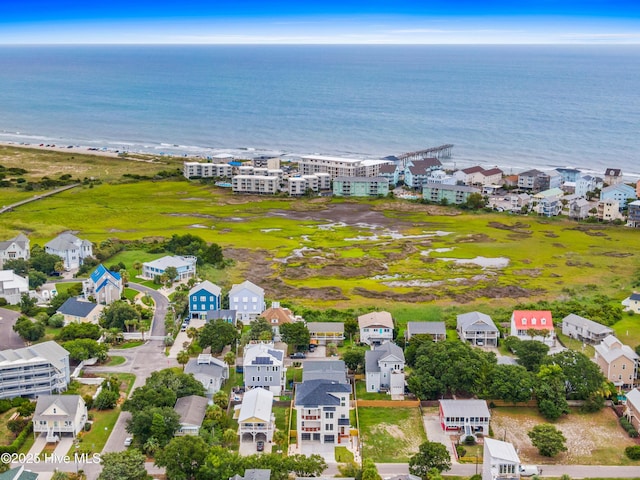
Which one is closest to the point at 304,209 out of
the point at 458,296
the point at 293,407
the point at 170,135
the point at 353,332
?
the point at 458,296

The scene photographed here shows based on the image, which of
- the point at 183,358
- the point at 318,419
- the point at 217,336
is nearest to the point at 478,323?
the point at 318,419

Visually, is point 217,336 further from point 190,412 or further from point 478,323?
point 478,323

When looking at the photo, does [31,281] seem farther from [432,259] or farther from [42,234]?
[432,259]

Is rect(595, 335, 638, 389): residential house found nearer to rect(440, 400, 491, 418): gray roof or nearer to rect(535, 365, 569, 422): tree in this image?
rect(535, 365, 569, 422): tree

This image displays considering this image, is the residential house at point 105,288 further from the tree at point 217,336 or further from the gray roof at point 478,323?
the gray roof at point 478,323

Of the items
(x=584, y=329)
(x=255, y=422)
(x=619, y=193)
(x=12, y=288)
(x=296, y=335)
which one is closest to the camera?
(x=255, y=422)

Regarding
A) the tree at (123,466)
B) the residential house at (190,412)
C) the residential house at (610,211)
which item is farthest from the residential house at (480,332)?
the residential house at (610,211)

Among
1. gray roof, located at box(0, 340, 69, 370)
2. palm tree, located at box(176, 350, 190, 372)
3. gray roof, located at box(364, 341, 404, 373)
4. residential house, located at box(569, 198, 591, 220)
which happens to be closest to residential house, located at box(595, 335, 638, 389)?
gray roof, located at box(364, 341, 404, 373)
